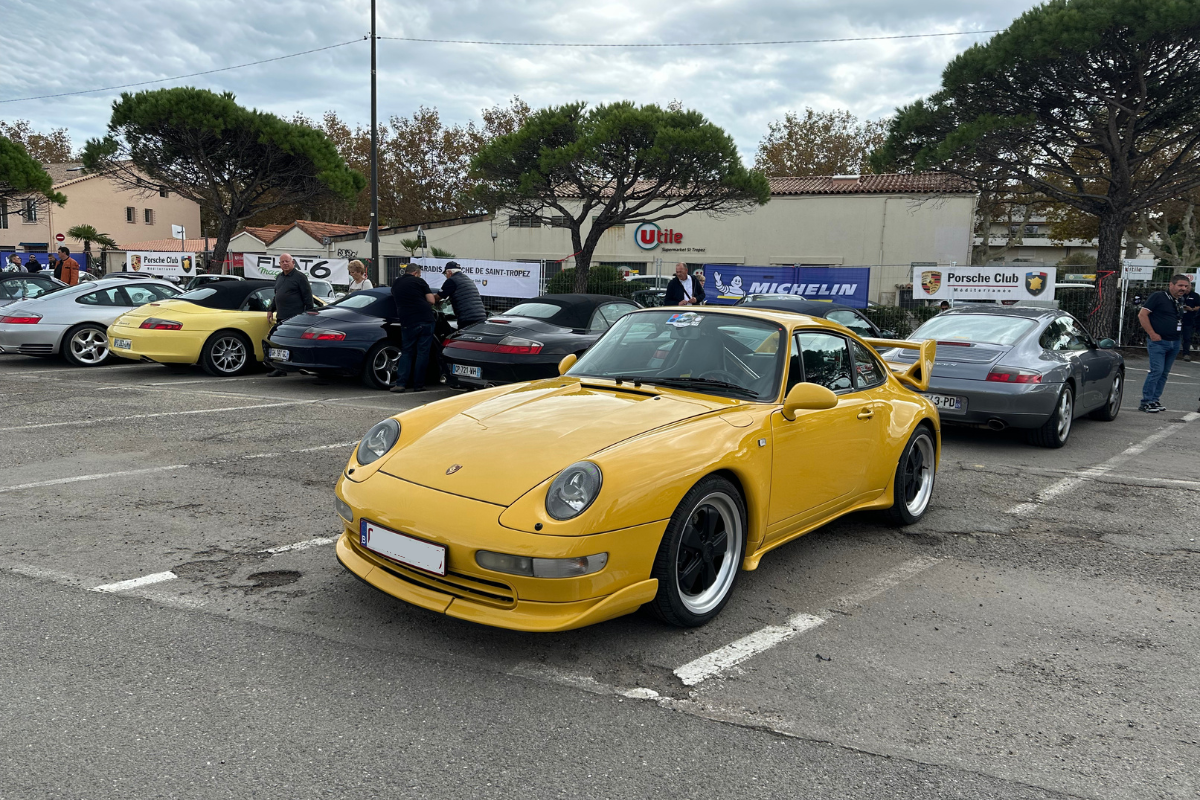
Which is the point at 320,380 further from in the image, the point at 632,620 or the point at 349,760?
the point at 349,760

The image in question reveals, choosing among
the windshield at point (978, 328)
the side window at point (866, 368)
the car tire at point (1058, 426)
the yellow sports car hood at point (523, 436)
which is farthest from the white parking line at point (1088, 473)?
the yellow sports car hood at point (523, 436)

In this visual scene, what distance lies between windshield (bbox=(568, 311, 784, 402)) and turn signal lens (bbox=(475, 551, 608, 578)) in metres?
1.39

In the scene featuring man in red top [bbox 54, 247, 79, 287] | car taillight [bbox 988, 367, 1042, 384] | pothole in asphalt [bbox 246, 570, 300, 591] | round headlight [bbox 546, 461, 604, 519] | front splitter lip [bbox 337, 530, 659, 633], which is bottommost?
pothole in asphalt [bbox 246, 570, 300, 591]

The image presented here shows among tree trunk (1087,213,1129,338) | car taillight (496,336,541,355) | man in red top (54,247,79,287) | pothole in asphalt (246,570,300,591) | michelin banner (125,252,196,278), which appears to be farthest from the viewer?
michelin banner (125,252,196,278)

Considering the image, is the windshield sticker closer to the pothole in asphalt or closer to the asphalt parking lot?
the asphalt parking lot

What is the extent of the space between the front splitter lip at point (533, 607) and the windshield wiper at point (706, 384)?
1.23 metres

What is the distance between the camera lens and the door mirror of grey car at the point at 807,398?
159 inches

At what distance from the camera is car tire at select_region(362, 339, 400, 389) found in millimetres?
10891

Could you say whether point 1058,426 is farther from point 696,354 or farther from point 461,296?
point 461,296

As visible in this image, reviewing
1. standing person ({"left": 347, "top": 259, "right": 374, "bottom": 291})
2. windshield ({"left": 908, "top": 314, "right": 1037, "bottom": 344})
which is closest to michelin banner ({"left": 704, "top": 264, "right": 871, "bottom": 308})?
standing person ({"left": 347, "top": 259, "right": 374, "bottom": 291})

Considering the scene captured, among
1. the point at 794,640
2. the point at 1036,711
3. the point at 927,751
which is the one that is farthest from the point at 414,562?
the point at 1036,711

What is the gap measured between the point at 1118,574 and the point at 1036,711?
6.51ft

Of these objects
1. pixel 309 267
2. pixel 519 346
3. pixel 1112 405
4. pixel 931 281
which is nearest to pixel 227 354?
pixel 519 346

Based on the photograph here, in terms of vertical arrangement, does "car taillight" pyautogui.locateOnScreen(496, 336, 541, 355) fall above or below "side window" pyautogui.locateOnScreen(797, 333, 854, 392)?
below
